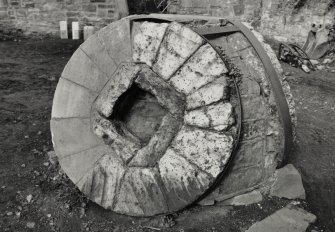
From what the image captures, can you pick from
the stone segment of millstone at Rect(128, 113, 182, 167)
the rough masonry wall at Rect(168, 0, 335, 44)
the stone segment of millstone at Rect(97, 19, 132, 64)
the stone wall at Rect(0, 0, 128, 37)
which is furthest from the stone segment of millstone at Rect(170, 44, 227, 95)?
the rough masonry wall at Rect(168, 0, 335, 44)

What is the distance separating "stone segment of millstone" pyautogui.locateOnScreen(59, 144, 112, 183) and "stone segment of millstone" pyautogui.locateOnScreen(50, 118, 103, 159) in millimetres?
34

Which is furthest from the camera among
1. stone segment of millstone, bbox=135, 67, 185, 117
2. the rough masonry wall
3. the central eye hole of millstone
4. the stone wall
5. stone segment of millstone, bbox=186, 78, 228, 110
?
the rough masonry wall

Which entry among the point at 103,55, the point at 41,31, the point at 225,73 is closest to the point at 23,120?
the point at 103,55

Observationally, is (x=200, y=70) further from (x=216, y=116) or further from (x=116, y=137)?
(x=116, y=137)

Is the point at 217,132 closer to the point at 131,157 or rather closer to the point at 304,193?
the point at 131,157

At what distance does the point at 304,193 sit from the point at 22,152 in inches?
104

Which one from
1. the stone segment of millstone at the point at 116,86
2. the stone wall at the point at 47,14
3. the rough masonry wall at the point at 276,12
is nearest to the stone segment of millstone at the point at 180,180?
the stone segment of millstone at the point at 116,86

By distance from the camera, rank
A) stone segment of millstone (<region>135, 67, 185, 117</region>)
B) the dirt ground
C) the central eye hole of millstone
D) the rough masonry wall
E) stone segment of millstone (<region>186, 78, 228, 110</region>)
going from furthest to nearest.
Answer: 1. the rough masonry wall
2. the central eye hole of millstone
3. the dirt ground
4. stone segment of millstone (<region>135, 67, 185, 117</region>)
5. stone segment of millstone (<region>186, 78, 228, 110</region>)

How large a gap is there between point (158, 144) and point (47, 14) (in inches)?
252

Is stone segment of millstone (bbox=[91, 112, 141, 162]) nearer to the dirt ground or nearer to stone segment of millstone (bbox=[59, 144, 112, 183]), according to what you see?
stone segment of millstone (bbox=[59, 144, 112, 183])

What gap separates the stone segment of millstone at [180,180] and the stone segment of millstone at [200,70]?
50cm

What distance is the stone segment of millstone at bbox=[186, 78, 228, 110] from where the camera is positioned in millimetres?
2387

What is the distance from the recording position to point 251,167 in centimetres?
270

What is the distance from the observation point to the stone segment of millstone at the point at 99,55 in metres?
2.72
